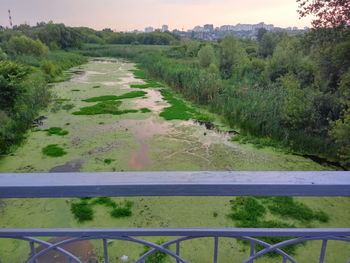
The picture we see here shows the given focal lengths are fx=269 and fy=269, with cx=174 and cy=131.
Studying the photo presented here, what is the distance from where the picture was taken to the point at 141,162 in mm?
5137

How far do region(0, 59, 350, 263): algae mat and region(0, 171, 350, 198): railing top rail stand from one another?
238 centimetres

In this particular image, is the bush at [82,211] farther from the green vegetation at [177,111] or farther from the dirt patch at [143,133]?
the green vegetation at [177,111]

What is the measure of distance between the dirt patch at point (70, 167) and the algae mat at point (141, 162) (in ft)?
0.05

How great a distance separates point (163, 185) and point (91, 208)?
3320mm

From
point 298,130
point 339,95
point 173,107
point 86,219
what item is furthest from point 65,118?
point 339,95

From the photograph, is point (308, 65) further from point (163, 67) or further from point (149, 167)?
point (163, 67)

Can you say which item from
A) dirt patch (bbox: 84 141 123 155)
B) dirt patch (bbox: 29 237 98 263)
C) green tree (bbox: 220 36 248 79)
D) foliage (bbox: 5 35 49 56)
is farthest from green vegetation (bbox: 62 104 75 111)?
foliage (bbox: 5 35 49 56)

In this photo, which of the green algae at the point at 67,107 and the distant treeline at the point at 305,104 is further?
the green algae at the point at 67,107

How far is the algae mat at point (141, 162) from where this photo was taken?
2947mm

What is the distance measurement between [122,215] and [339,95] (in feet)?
16.9

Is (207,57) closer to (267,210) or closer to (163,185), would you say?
(267,210)

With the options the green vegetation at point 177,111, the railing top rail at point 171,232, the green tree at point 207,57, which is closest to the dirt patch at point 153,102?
the green vegetation at point 177,111

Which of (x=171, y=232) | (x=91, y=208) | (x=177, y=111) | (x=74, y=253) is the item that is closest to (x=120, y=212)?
(x=91, y=208)

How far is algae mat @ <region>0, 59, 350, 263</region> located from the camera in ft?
9.67
